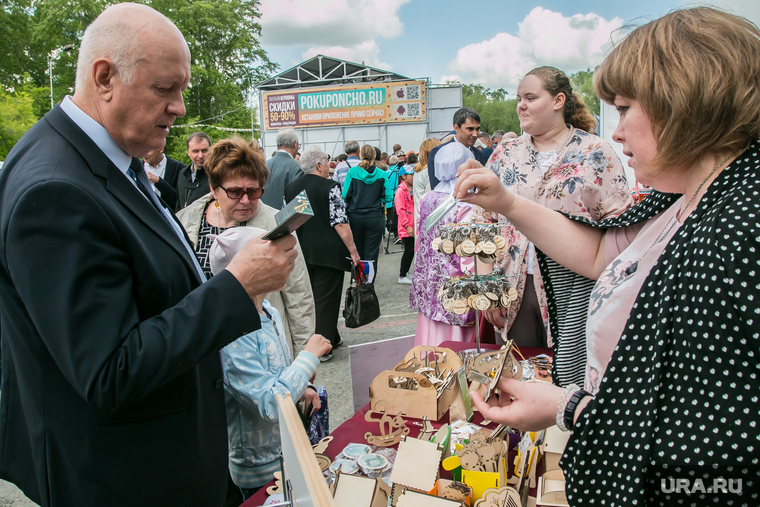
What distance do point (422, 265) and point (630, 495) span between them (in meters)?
2.47

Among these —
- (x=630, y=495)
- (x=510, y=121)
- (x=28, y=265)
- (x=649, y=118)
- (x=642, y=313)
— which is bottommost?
(x=630, y=495)

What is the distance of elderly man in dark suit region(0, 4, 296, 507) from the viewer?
846 mm

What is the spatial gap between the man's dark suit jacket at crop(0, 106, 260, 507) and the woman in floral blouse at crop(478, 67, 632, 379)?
1633 mm

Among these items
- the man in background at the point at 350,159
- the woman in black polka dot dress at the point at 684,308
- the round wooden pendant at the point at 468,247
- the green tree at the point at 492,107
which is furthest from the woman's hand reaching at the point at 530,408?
the green tree at the point at 492,107

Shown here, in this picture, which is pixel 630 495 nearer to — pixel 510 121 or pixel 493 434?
pixel 493 434

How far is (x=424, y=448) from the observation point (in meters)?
1.22

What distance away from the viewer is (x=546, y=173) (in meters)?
2.29

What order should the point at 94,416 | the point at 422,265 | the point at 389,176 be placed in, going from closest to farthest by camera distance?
A: the point at 94,416 → the point at 422,265 → the point at 389,176

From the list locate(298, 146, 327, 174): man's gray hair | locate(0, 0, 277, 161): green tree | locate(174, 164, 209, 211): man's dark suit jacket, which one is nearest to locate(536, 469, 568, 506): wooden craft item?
locate(174, 164, 209, 211): man's dark suit jacket

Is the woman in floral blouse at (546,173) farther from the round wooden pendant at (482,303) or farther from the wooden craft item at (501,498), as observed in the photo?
the wooden craft item at (501,498)

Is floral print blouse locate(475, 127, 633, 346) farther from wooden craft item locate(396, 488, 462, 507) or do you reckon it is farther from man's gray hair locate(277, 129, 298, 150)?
man's gray hair locate(277, 129, 298, 150)

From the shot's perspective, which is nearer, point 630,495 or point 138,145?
point 630,495

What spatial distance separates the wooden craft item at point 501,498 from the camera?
110 cm

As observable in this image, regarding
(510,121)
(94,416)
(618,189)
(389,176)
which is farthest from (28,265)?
(510,121)
